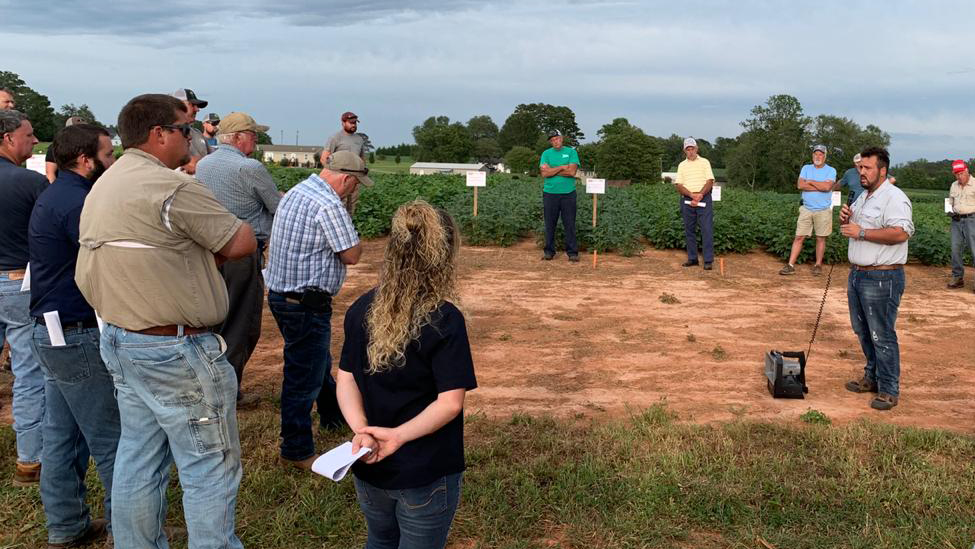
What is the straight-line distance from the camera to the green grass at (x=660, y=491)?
3.86 metres

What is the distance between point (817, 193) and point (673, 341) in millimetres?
5610

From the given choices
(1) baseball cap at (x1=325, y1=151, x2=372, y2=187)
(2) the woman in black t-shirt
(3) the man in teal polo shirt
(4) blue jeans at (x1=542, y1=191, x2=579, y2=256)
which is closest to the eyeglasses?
(2) the woman in black t-shirt

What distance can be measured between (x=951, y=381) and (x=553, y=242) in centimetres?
667

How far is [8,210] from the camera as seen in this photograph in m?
4.07

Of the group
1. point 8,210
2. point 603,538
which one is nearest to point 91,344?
point 8,210

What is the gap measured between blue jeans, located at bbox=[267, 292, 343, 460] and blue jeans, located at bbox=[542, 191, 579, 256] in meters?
7.93

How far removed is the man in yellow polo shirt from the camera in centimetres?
1179

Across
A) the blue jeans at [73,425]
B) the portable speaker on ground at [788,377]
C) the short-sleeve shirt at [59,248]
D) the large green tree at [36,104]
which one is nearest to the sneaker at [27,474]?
the blue jeans at [73,425]

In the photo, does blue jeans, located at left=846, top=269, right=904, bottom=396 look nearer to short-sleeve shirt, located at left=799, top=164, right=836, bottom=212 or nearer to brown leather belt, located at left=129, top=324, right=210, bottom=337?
brown leather belt, located at left=129, top=324, right=210, bottom=337

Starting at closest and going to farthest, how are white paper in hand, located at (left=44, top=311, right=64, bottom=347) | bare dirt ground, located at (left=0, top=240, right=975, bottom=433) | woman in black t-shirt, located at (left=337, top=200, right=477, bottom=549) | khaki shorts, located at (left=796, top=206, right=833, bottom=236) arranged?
woman in black t-shirt, located at (left=337, top=200, right=477, bottom=549) → white paper in hand, located at (left=44, top=311, right=64, bottom=347) → bare dirt ground, located at (left=0, top=240, right=975, bottom=433) → khaki shorts, located at (left=796, top=206, right=833, bottom=236)

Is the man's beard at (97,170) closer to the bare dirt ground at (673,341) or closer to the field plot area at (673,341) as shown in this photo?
the bare dirt ground at (673,341)

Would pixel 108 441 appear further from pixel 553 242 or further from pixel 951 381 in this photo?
pixel 553 242

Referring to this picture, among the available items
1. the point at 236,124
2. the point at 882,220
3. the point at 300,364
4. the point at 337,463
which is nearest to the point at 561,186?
the point at 882,220

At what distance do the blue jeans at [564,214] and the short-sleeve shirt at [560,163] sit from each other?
84mm
